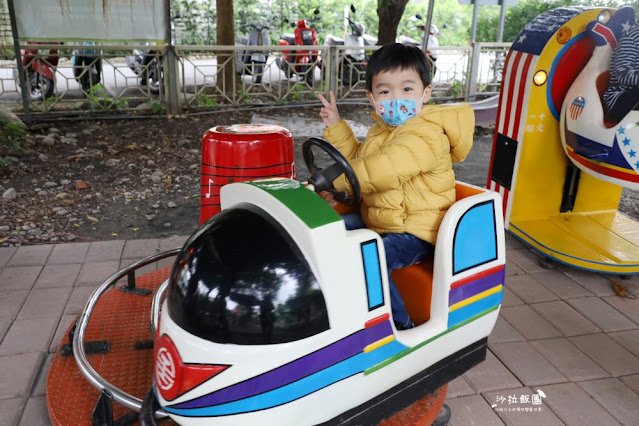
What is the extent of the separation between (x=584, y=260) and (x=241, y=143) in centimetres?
197

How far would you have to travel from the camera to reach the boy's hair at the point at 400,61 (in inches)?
72.8

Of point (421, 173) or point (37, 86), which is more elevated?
point (421, 173)

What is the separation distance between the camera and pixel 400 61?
72.7 inches

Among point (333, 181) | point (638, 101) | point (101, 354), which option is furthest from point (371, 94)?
point (638, 101)

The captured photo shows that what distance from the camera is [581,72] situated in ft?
10.0

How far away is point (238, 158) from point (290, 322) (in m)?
1.12

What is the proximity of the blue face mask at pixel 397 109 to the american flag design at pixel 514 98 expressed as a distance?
1706 millimetres

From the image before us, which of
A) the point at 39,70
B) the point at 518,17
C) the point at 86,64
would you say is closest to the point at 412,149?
the point at 39,70

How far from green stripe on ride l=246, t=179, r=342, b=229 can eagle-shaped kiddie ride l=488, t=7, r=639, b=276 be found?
81.8 inches

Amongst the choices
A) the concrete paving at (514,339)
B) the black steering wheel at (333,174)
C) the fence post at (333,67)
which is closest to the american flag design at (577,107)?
the concrete paving at (514,339)

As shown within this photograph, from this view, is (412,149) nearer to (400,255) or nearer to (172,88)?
(400,255)

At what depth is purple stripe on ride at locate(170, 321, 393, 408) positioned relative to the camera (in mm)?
1308

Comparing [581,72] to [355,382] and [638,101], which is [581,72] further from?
[355,382]

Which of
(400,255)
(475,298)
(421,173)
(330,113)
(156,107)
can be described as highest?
(330,113)
